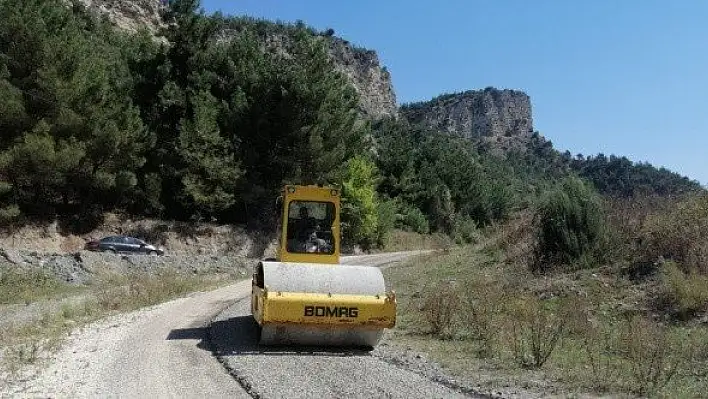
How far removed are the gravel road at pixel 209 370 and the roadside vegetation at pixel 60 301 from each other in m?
0.68

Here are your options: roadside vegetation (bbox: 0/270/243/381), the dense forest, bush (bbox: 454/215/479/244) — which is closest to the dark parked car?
the dense forest

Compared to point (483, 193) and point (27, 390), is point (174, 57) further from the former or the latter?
point (483, 193)

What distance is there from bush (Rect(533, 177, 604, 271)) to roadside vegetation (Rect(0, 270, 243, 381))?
12.3 m

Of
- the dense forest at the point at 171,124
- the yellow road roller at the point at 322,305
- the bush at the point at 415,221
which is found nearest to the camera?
the yellow road roller at the point at 322,305

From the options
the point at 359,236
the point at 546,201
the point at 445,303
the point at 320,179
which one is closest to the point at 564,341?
the point at 445,303

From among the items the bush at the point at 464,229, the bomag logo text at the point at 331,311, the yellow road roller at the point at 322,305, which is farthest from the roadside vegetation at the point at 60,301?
the bush at the point at 464,229

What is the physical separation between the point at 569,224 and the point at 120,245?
2878 centimetres

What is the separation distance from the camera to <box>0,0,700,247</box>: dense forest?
35.3 metres

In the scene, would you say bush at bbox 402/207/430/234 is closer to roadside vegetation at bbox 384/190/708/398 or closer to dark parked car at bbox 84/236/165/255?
dark parked car at bbox 84/236/165/255

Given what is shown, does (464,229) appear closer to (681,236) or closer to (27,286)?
(27,286)

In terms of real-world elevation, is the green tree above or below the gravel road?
above

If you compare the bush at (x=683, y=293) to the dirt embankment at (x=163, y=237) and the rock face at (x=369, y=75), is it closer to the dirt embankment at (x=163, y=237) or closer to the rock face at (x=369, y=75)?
the dirt embankment at (x=163, y=237)

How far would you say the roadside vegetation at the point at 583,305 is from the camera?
9469 mm

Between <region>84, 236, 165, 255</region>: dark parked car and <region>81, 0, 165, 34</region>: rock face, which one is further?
<region>81, 0, 165, 34</region>: rock face
